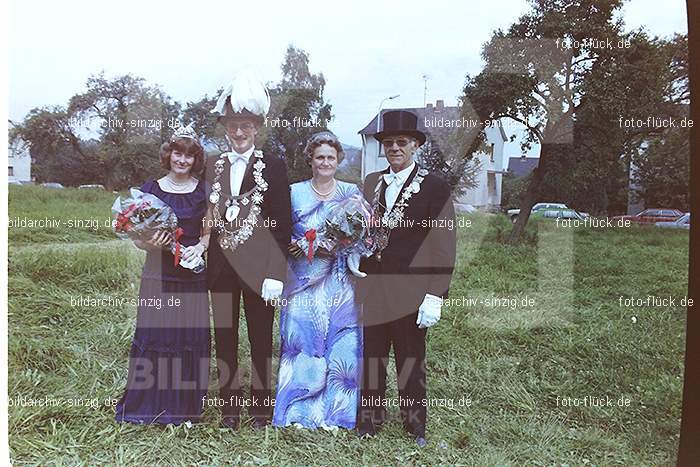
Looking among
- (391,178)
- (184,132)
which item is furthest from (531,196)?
(184,132)

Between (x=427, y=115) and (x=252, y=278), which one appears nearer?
(x=427, y=115)

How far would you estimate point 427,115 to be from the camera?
2297mm

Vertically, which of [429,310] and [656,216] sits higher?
[656,216]

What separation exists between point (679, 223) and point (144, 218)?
2.21m

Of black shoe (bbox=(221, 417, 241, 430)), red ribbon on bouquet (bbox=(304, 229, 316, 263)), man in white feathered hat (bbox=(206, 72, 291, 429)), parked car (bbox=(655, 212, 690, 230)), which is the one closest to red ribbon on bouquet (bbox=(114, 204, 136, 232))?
man in white feathered hat (bbox=(206, 72, 291, 429))

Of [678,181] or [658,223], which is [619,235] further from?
[678,181]

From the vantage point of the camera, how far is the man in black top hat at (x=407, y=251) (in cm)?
234

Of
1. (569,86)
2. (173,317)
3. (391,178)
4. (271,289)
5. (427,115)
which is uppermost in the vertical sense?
(569,86)

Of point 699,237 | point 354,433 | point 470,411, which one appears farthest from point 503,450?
point 699,237

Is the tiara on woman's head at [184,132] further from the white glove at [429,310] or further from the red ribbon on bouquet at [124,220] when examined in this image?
the white glove at [429,310]

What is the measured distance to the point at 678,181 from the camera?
7.52ft

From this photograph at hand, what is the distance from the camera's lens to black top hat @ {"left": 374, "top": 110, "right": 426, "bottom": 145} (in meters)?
2.31

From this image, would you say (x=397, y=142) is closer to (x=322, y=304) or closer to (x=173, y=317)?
(x=322, y=304)

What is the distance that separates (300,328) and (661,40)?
189cm
